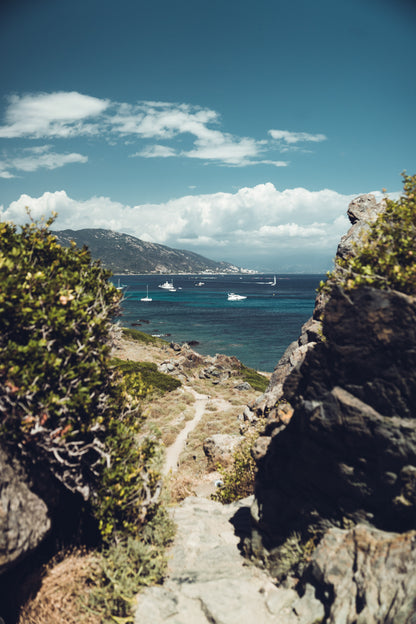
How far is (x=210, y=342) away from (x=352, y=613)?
6599 centimetres

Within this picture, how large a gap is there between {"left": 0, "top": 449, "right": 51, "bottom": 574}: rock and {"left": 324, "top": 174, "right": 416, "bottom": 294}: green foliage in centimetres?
699

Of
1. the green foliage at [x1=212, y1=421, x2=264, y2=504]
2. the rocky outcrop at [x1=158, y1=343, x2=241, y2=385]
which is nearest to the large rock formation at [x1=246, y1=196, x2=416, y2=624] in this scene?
the green foliage at [x1=212, y1=421, x2=264, y2=504]

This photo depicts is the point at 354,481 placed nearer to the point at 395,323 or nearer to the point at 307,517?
the point at 307,517

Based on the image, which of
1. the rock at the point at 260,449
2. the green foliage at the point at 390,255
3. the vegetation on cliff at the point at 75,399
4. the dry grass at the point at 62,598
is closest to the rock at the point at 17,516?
the vegetation on cliff at the point at 75,399

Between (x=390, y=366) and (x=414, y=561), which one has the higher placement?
(x=390, y=366)

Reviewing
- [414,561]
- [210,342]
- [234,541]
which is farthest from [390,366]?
[210,342]

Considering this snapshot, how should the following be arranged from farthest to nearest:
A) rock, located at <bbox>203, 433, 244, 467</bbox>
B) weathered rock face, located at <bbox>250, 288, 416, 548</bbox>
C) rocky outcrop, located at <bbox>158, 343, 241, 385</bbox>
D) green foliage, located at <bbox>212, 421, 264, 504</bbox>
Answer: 1. rocky outcrop, located at <bbox>158, 343, 241, 385</bbox>
2. rock, located at <bbox>203, 433, 244, 467</bbox>
3. green foliage, located at <bbox>212, 421, 264, 504</bbox>
4. weathered rock face, located at <bbox>250, 288, 416, 548</bbox>

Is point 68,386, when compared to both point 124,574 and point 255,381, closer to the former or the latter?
point 124,574

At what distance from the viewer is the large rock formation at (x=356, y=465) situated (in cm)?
563

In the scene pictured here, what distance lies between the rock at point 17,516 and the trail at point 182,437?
791cm

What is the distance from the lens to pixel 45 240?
8219 millimetres

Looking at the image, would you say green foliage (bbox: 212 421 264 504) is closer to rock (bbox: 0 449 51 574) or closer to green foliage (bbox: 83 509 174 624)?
green foliage (bbox: 83 509 174 624)

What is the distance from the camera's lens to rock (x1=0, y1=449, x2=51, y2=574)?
5727mm

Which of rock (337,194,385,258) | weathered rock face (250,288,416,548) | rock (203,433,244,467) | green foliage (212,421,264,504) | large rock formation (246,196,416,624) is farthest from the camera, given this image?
rock (203,433,244,467)
